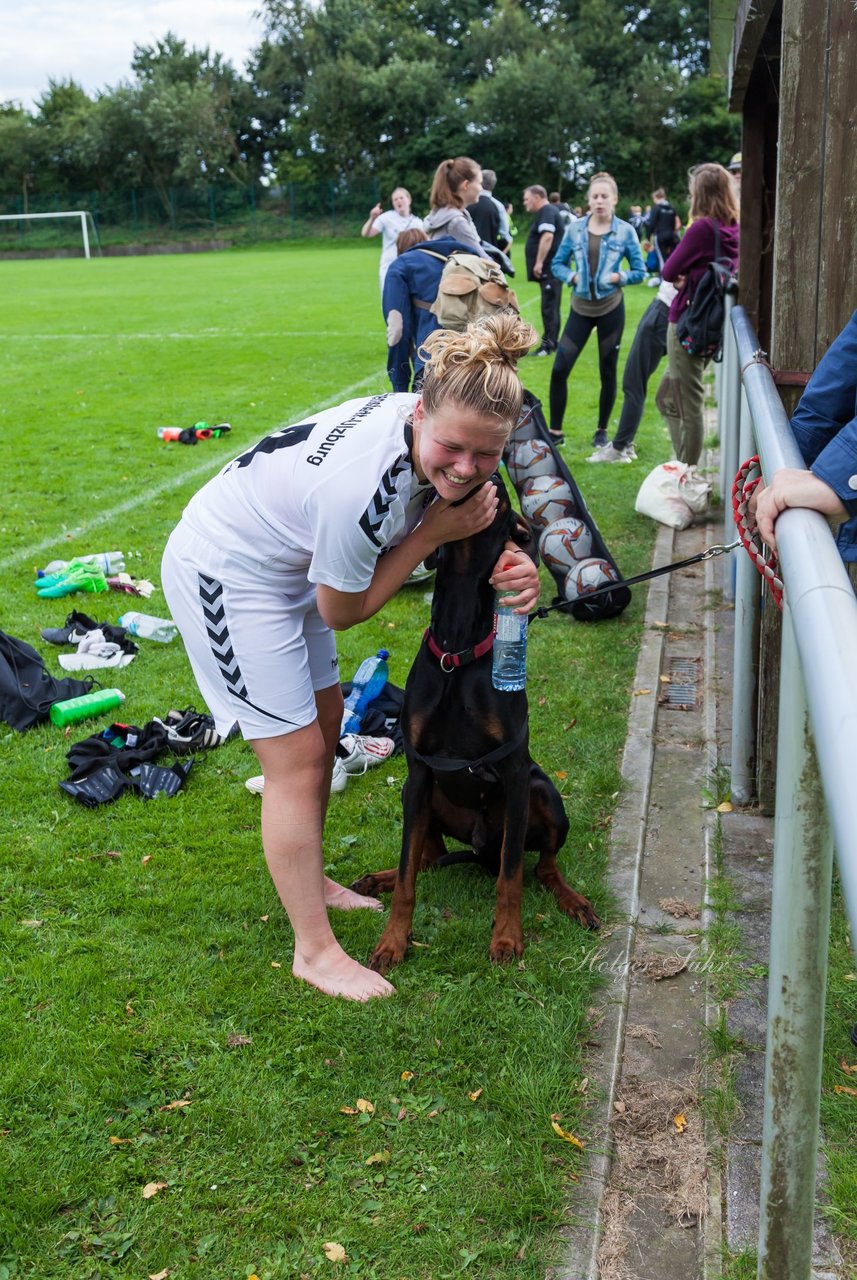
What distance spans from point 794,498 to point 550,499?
4854 millimetres

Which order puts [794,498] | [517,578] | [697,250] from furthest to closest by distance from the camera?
[697,250] → [517,578] → [794,498]

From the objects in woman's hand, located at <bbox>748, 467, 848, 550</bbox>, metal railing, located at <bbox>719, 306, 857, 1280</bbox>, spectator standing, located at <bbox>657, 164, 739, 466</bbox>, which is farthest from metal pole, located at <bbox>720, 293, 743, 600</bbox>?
woman's hand, located at <bbox>748, 467, 848, 550</bbox>

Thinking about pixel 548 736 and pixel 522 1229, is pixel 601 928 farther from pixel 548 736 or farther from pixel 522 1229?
pixel 548 736

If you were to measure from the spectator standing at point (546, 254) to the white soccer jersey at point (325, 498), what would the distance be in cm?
1289

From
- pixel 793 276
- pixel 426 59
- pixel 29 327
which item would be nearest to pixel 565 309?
pixel 29 327

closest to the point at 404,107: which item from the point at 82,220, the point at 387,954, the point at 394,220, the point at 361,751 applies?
the point at 82,220

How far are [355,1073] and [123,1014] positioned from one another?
2.38 feet

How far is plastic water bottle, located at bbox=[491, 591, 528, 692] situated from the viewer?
3182 millimetres

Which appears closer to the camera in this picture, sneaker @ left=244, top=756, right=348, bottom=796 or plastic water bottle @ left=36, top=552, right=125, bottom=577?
sneaker @ left=244, top=756, right=348, bottom=796

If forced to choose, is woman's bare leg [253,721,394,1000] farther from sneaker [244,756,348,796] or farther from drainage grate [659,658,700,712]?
drainage grate [659,658,700,712]

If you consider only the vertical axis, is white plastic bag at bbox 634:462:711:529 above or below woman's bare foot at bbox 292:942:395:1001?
above

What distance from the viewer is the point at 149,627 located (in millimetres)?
6359

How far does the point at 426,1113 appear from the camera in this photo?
9.41 feet

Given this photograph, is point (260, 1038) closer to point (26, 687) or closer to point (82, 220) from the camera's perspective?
point (26, 687)
